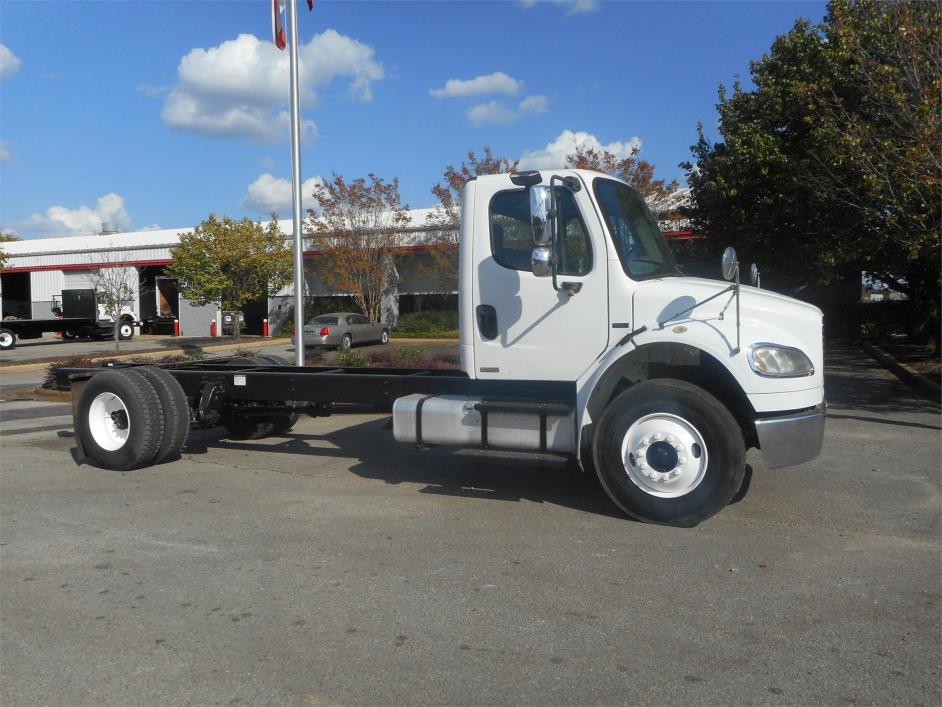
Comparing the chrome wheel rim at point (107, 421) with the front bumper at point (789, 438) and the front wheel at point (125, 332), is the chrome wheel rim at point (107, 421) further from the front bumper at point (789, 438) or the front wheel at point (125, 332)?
the front wheel at point (125, 332)

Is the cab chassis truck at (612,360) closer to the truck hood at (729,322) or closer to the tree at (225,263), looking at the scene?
the truck hood at (729,322)

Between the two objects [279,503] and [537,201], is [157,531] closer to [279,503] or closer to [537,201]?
[279,503]

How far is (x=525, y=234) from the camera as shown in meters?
6.62

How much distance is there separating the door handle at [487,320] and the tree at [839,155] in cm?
656

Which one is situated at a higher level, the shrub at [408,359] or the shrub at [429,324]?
the shrub at [429,324]

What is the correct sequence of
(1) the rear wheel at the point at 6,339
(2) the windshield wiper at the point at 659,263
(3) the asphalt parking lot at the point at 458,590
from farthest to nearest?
(1) the rear wheel at the point at 6,339, (2) the windshield wiper at the point at 659,263, (3) the asphalt parking lot at the point at 458,590

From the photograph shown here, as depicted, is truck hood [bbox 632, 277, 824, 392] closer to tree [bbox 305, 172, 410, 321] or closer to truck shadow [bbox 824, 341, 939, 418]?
truck shadow [bbox 824, 341, 939, 418]

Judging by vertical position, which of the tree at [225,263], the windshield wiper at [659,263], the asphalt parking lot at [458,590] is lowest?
the asphalt parking lot at [458,590]

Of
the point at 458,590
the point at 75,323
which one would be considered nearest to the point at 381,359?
the point at 458,590

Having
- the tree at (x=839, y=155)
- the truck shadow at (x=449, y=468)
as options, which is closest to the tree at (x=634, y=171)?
the tree at (x=839, y=155)

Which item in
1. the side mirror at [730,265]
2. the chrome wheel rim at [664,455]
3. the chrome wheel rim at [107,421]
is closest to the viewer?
the side mirror at [730,265]

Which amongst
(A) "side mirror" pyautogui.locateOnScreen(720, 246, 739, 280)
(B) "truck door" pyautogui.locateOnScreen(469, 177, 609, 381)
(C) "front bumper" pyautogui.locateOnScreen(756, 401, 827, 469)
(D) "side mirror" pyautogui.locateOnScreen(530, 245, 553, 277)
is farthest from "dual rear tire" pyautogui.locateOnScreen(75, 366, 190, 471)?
(C) "front bumper" pyautogui.locateOnScreen(756, 401, 827, 469)

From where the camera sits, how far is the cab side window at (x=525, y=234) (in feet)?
20.8

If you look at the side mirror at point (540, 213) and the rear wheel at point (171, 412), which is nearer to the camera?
the side mirror at point (540, 213)
